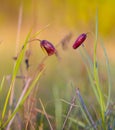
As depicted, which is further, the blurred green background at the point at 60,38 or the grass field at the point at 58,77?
the blurred green background at the point at 60,38

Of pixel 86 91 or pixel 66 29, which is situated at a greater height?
pixel 66 29

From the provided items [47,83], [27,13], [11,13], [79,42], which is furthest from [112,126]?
[11,13]

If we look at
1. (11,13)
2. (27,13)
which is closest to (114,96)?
(27,13)

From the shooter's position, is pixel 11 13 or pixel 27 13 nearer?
pixel 27 13

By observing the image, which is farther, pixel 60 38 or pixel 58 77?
pixel 60 38

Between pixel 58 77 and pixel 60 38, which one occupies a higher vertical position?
pixel 60 38

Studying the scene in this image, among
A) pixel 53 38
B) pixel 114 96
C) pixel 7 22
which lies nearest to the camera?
pixel 114 96

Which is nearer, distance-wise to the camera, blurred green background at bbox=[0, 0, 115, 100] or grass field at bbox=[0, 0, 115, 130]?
grass field at bbox=[0, 0, 115, 130]

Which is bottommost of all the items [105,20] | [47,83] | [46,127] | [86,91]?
[46,127]

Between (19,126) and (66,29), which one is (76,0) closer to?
(66,29)

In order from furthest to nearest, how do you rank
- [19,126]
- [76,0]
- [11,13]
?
[11,13], [76,0], [19,126]
